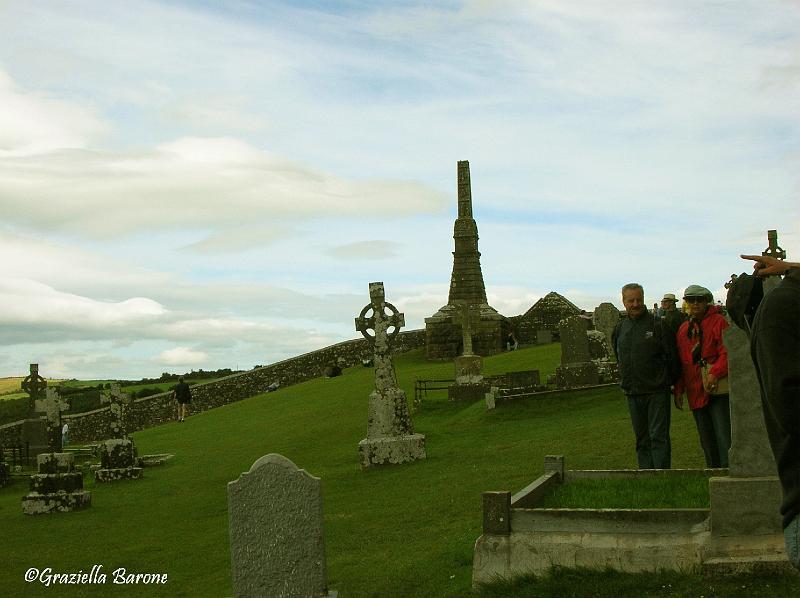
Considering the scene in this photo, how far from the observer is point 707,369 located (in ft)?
31.4

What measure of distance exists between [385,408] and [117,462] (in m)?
7.43

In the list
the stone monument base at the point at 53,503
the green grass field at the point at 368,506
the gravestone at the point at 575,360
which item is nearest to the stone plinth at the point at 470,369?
the green grass field at the point at 368,506

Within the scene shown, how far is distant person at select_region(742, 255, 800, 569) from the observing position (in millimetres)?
3602

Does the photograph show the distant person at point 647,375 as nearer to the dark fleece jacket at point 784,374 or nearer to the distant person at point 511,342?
the dark fleece jacket at point 784,374

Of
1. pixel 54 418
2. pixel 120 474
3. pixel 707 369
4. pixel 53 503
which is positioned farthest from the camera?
pixel 120 474

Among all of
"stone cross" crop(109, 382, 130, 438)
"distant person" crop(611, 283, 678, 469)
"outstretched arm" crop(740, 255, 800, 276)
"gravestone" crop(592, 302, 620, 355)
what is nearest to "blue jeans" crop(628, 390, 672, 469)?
"distant person" crop(611, 283, 678, 469)

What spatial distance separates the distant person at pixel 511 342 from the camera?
43.5m

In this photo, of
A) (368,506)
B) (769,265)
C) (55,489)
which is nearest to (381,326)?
(368,506)

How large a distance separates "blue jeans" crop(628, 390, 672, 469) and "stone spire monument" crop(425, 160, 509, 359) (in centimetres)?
3070

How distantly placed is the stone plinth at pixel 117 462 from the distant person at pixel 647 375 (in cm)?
1369

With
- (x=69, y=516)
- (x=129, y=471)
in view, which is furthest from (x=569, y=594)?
(x=129, y=471)

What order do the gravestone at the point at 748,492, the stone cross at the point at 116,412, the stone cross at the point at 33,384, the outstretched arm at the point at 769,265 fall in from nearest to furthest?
the outstretched arm at the point at 769,265, the gravestone at the point at 748,492, the stone cross at the point at 116,412, the stone cross at the point at 33,384

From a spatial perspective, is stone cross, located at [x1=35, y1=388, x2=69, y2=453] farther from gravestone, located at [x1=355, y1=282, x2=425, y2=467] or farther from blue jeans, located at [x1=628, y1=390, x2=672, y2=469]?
blue jeans, located at [x1=628, y1=390, x2=672, y2=469]

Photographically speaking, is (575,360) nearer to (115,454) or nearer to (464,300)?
(115,454)
